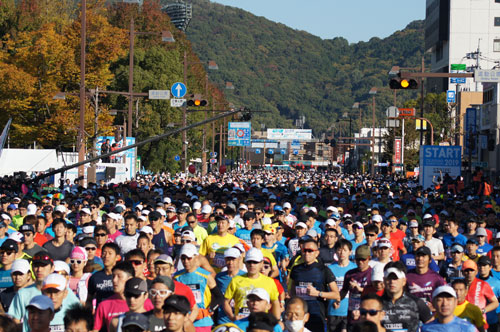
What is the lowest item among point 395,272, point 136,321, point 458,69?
point 136,321

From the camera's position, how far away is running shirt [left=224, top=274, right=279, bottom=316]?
8.82 m

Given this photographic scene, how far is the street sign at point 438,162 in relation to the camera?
3650 centimetres

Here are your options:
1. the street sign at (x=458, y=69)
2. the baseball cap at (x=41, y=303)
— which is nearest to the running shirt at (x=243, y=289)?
the baseball cap at (x=41, y=303)

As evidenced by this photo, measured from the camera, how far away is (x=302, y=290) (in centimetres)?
1006

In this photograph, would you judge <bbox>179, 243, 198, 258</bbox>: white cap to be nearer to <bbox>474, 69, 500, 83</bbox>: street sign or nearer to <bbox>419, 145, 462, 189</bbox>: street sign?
<bbox>474, 69, 500, 83</bbox>: street sign

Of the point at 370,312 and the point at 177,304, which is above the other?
the point at 177,304

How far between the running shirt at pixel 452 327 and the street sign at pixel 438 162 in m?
29.2

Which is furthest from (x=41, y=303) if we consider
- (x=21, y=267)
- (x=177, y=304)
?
(x=21, y=267)

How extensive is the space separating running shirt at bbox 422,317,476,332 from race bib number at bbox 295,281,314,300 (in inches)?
98.4

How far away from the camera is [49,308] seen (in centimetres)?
715

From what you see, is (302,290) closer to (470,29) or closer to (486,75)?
(486,75)

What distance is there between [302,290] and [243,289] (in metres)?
1.33

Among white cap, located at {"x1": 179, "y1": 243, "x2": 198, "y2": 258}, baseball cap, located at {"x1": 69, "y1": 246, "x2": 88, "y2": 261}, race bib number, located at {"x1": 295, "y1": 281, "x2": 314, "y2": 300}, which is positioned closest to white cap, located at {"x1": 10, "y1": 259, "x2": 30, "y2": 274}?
baseball cap, located at {"x1": 69, "y1": 246, "x2": 88, "y2": 261}

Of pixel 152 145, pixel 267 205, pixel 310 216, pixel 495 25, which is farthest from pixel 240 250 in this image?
pixel 495 25
